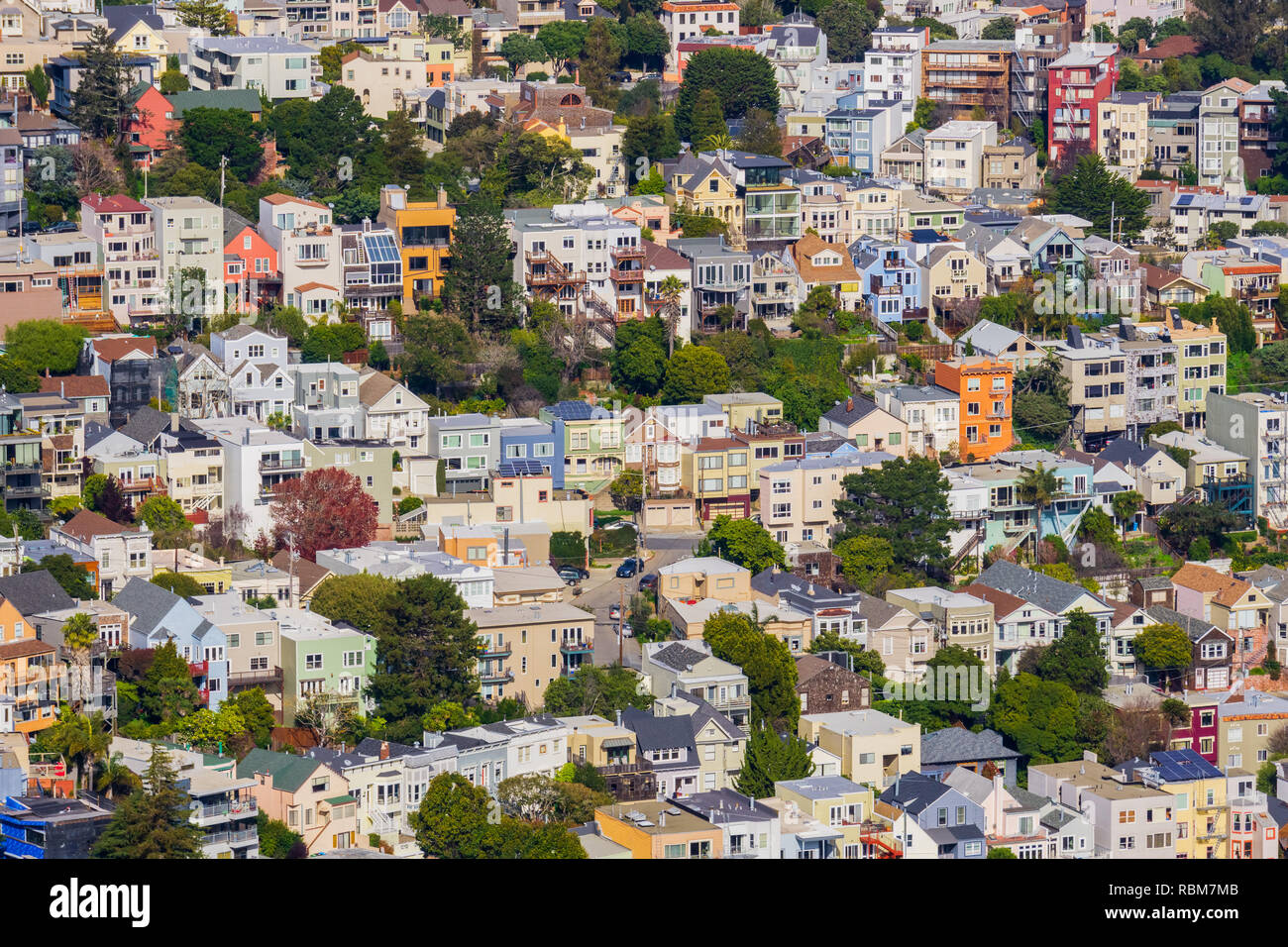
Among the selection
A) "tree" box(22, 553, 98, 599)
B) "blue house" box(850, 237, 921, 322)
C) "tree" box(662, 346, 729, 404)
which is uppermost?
"blue house" box(850, 237, 921, 322)

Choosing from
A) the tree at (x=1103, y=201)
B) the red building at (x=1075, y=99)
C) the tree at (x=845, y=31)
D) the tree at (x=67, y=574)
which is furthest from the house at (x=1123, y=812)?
the tree at (x=845, y=31)

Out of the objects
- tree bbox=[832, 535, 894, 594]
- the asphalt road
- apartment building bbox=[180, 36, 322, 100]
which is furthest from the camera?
apartment building bbox=[180, 36, 322, 100]

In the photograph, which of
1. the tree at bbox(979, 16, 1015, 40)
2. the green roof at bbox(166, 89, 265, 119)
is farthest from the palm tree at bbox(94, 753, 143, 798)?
the tree at bbox(979, 16, 1015, 40)

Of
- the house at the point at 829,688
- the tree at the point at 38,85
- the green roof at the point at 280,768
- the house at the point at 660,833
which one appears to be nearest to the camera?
the house at the point at 660,833

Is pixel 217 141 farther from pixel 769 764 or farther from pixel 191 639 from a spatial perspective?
pixel 769 764

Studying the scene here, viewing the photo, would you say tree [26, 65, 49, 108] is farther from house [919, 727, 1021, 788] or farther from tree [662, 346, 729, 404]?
house [919, 727, 1021, 788]

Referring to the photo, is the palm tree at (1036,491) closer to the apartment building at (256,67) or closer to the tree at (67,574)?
the tree at (67,574)
